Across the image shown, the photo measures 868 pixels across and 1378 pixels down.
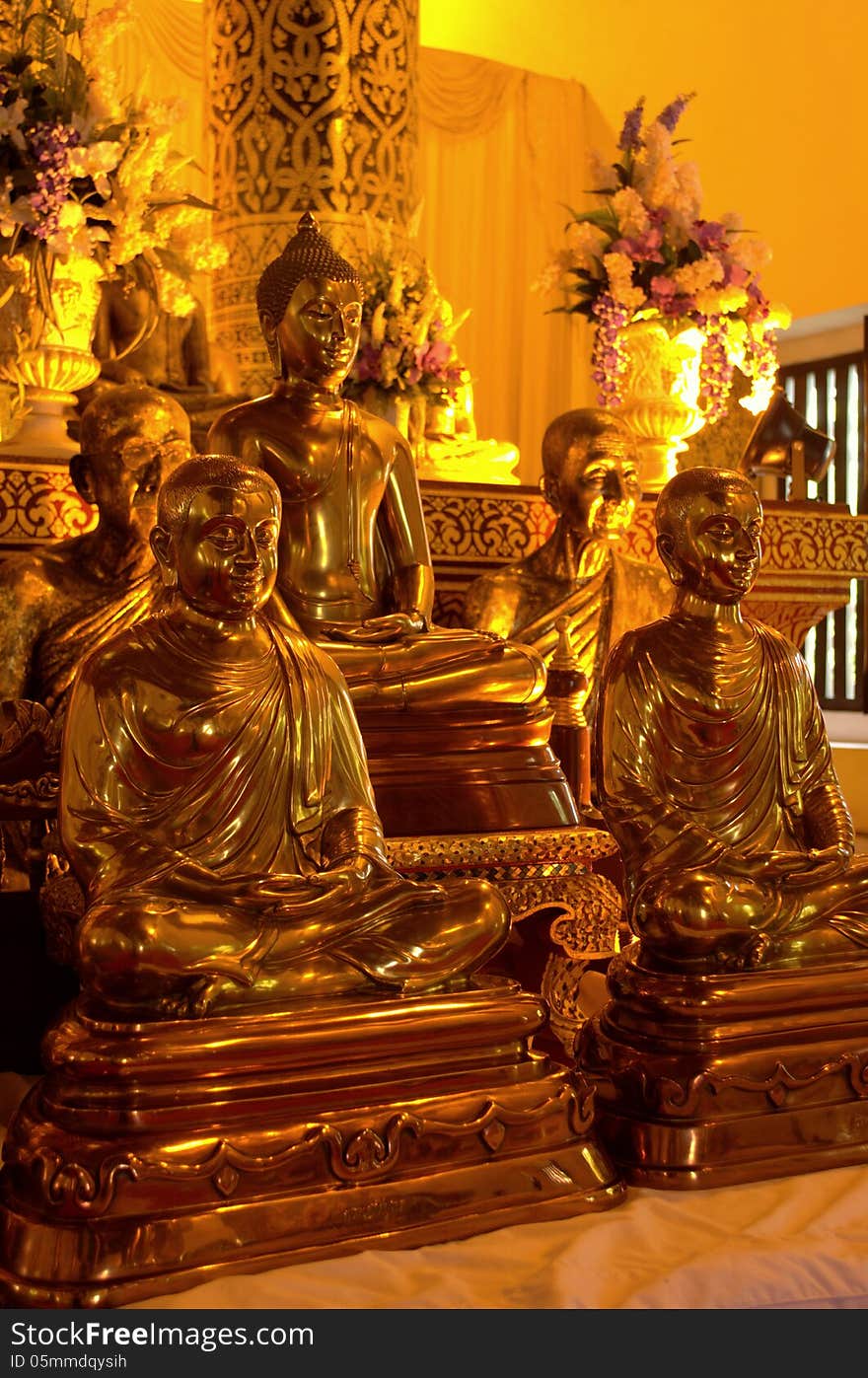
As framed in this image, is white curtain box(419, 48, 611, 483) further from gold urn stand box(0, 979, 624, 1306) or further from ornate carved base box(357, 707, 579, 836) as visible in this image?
gold urn stand box(0, 979, 624, 1306)

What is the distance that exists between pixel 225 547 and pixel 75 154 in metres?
1.77

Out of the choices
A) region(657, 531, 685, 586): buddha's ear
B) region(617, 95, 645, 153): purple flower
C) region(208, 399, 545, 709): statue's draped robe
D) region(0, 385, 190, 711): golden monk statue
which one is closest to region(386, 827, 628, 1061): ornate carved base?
region(208, 399, 545, 709): statue's draped robe

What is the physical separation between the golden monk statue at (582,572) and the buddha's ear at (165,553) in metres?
1.71

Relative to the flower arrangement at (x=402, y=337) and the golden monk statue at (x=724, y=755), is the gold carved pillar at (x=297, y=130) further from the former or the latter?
the golden monk statue at (x=724, y=755)

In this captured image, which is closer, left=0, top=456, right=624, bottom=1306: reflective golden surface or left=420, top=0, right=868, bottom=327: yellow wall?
left=0, top=456, right=624, bottom=1306: reflective golden surface

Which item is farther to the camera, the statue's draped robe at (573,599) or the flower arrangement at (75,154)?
the statue's draped robe at (573,599)

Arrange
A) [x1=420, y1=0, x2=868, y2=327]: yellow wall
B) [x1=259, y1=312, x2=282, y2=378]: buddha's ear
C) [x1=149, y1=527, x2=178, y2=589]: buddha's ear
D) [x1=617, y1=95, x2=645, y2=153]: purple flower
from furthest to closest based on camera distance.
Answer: [x1=420, y1=0, x2=868, y2=327]: yellow wall → [x1=617, y1=95, x2=645, y2=153]: purple flower → [x1=259, y1=312, x2=282, y2=378]: buddha's ear → [x1=149, y1=527, x2=178, y2=589]: buddha's ear

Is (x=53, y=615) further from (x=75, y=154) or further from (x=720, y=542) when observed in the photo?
(x=720, y=542)

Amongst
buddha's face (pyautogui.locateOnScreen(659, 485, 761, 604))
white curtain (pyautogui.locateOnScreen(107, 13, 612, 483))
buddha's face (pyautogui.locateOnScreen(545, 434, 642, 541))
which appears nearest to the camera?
buddha's face (pyautogui.locateOnScreen(659, 485, 761, 604))

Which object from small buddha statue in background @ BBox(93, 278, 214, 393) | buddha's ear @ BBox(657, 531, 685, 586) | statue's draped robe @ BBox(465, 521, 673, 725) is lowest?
statue's draped robe @ BBox(465, 521, 673, 725)

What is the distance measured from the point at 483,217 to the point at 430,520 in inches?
222

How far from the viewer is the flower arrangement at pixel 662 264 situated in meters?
5.02

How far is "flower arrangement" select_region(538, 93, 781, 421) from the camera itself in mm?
5016

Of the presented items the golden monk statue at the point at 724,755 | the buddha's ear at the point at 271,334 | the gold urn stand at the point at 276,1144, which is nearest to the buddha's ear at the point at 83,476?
the buddha's ear at the point at 271,334
